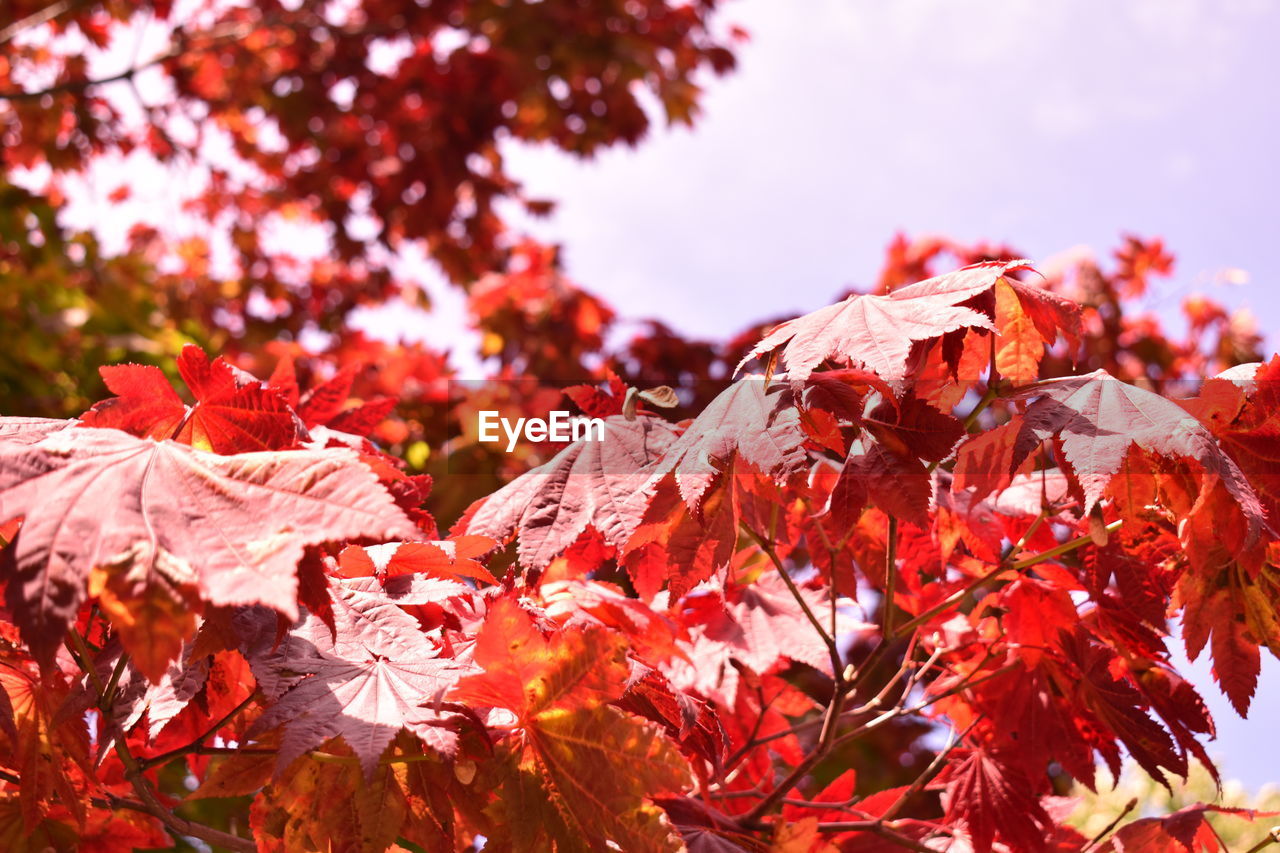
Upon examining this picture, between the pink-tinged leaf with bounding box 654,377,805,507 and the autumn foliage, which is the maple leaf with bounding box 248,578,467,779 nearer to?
the autumn foliage

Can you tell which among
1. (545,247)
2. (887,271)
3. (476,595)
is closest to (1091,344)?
(887,271)

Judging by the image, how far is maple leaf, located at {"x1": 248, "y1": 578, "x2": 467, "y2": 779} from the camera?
899mm

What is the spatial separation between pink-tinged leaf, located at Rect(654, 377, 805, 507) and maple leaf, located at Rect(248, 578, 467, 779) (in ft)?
A: 1.00

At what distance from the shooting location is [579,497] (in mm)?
1209

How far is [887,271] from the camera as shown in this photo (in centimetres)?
672

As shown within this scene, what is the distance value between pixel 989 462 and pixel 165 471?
0.89m

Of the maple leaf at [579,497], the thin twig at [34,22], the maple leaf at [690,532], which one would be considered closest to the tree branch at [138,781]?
the maple leaf at [579,497]

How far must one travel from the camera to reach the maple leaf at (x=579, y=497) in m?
1.14

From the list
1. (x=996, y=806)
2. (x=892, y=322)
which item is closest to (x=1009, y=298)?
(x=892, y=322)

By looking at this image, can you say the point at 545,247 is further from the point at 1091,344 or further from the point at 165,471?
the point at 165,471

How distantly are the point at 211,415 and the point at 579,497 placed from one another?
44cm

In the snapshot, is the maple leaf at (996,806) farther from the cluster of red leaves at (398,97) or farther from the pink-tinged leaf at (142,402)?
the cluster of red leaves at (398,97)

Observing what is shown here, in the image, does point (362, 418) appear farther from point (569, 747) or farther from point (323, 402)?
point (569, 747)

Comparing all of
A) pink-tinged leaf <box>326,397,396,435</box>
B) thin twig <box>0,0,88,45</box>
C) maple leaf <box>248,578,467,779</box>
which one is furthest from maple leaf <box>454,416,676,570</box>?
thin twig <box>0,0,88,45</box>
